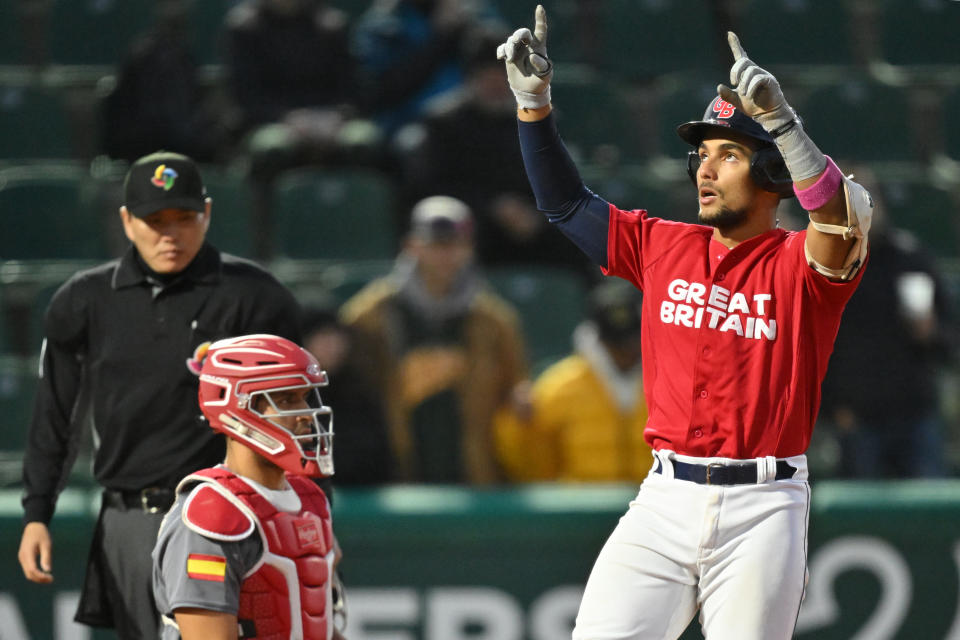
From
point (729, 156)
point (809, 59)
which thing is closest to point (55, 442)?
point (729, 156)

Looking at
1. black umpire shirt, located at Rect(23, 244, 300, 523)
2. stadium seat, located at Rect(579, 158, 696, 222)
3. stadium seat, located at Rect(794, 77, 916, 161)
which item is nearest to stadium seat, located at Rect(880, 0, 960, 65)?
stadium seat, located at Rect(794, 77, 916, 161)

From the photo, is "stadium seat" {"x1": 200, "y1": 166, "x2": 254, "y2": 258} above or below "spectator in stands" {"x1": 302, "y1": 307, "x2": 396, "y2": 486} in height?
above

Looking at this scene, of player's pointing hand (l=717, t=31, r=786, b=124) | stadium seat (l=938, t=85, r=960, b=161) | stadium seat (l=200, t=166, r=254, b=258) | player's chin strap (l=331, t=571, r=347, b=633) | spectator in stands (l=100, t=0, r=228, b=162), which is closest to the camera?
player's pointing hand (l=717, t=31, r=786, b=124)

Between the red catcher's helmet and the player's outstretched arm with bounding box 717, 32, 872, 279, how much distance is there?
3.93 feet

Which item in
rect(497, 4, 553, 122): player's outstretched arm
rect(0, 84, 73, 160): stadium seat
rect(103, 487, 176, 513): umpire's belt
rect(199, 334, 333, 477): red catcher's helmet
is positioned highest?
rect(0, 84, 73, 160): stadium seat

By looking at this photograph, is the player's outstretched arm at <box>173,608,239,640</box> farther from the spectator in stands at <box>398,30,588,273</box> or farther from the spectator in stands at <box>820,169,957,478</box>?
the spectator in stands at <box>398,30,588,273</box>

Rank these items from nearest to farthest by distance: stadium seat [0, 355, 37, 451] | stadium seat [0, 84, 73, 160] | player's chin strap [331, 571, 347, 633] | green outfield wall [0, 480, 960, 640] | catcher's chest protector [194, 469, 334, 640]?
catcher's chest protector [194, 469, 334, 640] → player's chin strap [331, 571, 347, 633] → green outfield wall [0, 480, 960, 640] → stadium seat [0, 355, 37, 451] → stadium seat [0, 84, 73, 160]

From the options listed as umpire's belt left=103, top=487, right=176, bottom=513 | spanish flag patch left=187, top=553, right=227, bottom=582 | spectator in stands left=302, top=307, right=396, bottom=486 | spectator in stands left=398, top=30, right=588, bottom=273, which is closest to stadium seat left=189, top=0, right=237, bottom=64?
spectator in stands left=398, top=30, right=588, bottom=273

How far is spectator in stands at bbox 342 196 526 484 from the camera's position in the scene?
616cm

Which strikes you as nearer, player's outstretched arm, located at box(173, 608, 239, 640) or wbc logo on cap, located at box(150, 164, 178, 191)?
player's outstretched arm, located at box(173, 608, 239, 640)

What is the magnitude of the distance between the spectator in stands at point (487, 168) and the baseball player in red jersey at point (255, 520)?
150 inches

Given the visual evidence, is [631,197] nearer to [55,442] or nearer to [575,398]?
[575,398]

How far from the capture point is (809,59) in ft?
30.2

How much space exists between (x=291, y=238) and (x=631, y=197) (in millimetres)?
1814
